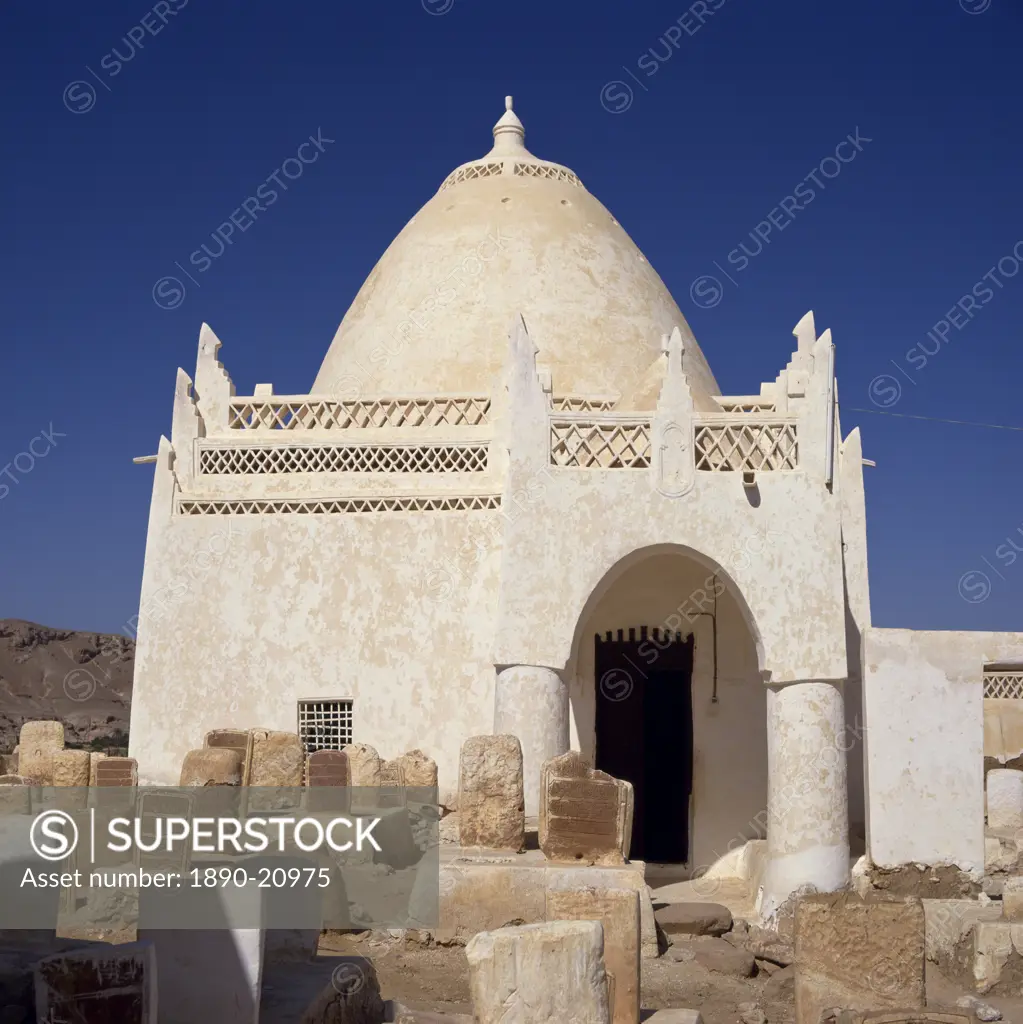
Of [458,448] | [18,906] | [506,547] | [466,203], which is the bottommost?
[18,906]

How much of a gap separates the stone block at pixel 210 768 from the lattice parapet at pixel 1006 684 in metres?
13.1

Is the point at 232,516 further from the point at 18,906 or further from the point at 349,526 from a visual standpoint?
the point at 18,906

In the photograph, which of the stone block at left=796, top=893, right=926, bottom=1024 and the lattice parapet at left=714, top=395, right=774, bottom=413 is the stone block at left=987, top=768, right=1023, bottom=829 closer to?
the lattice parapet at left=714, top=395, right=774, bottom=413

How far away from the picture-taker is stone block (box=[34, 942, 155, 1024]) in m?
5.97

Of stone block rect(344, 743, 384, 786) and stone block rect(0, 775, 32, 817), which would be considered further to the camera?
stone block rect(344, 743, 384, 786)

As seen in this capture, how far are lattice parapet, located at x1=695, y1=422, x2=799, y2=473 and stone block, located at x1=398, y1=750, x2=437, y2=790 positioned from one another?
12.5ft

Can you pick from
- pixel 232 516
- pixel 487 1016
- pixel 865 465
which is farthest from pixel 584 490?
pixel 487 1016

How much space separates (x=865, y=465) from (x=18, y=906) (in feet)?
39.1

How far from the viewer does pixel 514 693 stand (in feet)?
40.4

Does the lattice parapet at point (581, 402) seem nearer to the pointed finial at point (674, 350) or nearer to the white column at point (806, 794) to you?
the pointed finial at point (674, 350)

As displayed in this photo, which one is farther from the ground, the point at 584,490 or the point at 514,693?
the point at 584,490

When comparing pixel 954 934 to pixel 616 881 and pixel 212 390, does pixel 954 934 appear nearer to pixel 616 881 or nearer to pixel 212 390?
pixel 616 881

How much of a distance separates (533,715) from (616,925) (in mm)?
3997

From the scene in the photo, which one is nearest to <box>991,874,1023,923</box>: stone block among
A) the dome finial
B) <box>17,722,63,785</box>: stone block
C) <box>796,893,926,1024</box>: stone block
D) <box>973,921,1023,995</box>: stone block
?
<box>973,921,1023,995</box>: stone block
